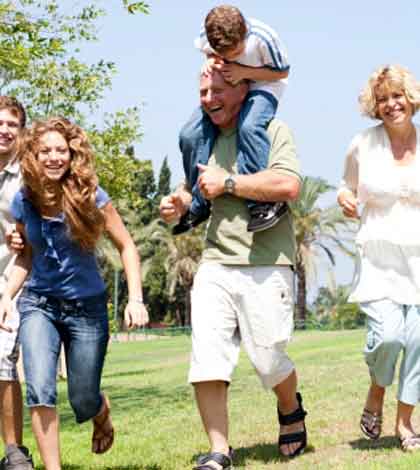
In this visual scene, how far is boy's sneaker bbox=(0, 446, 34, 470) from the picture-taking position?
6293 millimetres

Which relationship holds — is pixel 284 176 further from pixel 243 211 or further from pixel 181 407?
pixel 181 407

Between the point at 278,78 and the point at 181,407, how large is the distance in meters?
6.01

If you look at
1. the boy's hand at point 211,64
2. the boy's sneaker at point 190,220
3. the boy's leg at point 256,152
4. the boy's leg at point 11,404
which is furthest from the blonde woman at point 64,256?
the boy's hand at point 211,64

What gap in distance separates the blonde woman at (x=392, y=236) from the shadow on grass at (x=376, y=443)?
188 mm

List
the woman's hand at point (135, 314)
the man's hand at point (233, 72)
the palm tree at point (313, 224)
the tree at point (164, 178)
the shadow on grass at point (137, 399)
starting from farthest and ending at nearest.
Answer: the tree at point (164, 178) → the palm tree at point (313, 224) → the shadow on grass at point (137, 399) → the man's hand at point (233, 72) → the woman's hand at point (135, 314)

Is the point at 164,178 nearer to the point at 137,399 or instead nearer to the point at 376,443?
the point at 137,399

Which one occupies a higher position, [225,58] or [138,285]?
[225,58]

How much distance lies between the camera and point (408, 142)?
6652 mm

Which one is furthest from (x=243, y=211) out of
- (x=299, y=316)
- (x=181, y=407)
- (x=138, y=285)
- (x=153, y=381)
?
(x=299, y=316)

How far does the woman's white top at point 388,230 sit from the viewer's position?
6.50m

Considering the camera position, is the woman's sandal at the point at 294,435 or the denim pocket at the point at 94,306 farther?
the woman's sandal at the point at 294,435

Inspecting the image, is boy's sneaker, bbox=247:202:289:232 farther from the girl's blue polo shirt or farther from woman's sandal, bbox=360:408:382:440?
woman's sandal, bbox=360:408:382:440

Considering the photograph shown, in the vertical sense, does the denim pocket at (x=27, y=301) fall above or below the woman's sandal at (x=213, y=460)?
above

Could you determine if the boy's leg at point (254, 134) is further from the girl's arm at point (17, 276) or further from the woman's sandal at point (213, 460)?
the woman's sandal at point (213, 460)
